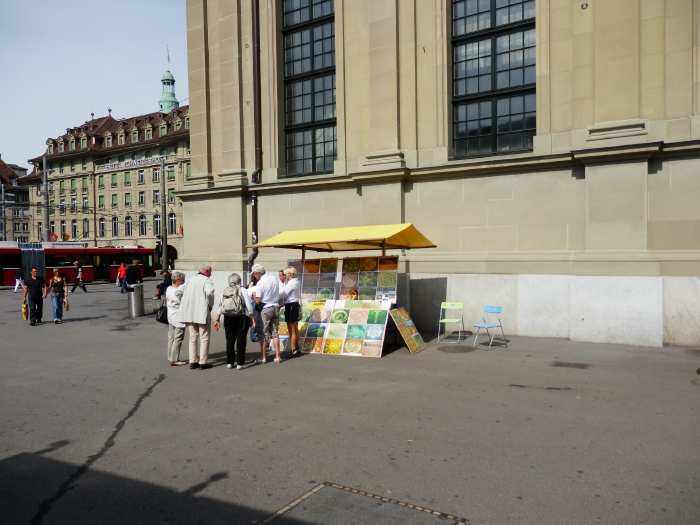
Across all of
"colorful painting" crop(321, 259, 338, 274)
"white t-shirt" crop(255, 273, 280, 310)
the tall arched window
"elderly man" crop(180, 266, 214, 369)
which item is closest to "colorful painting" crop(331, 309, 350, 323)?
"colorful painting" crop(321, 259, 338, 274)

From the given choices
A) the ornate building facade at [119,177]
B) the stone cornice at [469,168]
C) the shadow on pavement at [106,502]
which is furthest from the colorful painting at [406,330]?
the ornate building facade at [119,177]

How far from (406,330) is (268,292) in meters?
A: 2.92

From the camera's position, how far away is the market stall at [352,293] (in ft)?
→ 35.4

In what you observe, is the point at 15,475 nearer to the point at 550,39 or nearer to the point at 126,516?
the point at 126,516

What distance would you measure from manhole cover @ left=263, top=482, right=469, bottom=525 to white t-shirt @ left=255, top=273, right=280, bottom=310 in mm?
5970

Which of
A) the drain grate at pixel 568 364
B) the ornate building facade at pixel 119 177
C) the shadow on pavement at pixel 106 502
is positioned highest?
the ornate building facade at pixel 119 177

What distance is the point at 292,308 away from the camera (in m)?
10.7

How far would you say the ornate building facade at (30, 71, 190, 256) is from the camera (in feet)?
228

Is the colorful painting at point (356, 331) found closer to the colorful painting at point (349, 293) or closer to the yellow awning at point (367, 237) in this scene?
the colorful painting at point (349, 293)

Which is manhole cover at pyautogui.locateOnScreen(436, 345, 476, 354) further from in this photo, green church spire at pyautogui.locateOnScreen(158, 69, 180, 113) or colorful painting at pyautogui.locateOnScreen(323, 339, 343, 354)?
green church spire at pyautogui.locateOnScreen(158, 69, 180, 113)

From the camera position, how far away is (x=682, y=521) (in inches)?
150

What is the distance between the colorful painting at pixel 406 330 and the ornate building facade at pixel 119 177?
2306 inches

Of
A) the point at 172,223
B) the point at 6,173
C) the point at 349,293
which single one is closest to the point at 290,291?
the point at 349,293

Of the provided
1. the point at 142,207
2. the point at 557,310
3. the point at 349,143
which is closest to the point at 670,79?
the point at 557,310
